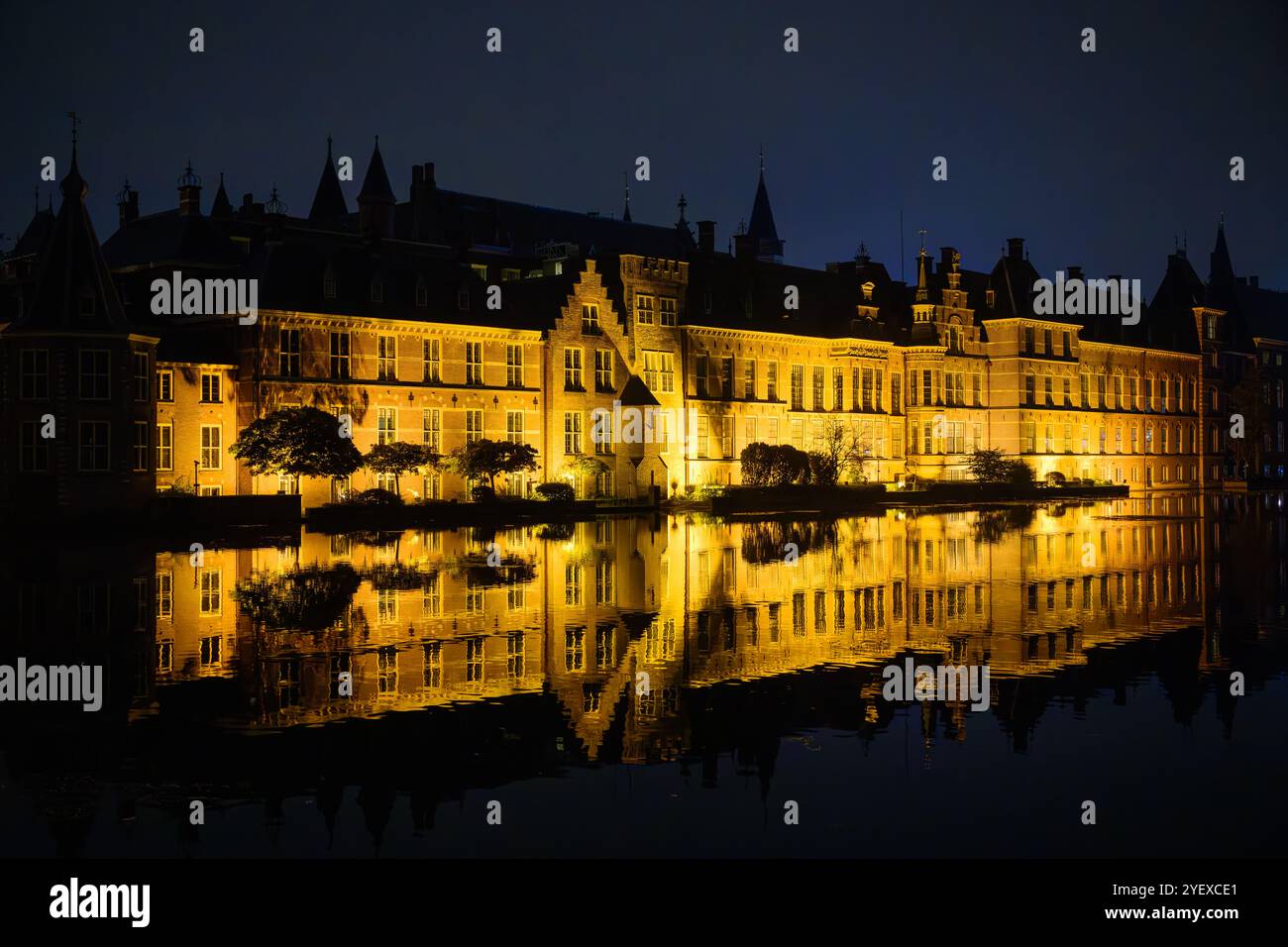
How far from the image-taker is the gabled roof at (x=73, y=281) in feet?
159

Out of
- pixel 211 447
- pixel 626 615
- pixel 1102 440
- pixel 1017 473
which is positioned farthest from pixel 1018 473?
pixel 626 615

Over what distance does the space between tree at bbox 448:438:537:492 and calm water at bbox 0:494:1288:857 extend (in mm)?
28764

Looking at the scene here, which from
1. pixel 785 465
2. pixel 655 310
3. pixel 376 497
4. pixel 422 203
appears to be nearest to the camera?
pixel 376 497

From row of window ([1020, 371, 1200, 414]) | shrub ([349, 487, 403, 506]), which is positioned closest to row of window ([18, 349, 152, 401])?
shrub ([349, 487, 403, 506])

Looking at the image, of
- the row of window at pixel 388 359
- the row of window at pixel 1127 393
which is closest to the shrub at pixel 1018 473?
the row of window at pixel 1127 393

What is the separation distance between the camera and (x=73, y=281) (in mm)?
48750

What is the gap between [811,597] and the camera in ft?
86.6

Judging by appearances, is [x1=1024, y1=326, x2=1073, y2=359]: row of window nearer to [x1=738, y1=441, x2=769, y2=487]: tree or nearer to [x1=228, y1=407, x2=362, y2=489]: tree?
[x1=738, y1=441, x2=769, y2=487]: tree

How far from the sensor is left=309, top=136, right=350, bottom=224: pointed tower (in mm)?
96188

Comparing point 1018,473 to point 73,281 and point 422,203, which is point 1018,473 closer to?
point 422,203

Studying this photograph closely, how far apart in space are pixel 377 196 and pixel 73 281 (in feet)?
141

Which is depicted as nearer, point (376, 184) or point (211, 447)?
point (211, 447)
